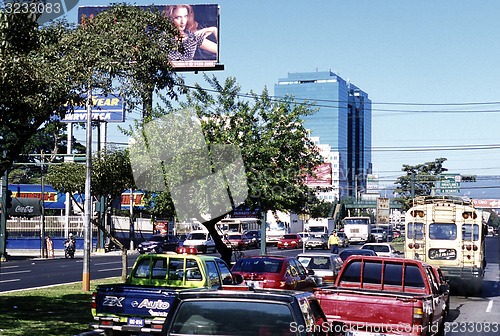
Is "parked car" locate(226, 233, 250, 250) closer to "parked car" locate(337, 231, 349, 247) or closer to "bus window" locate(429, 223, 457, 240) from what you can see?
"parked car" locate(337, 231, 349, 247)

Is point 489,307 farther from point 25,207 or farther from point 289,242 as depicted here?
point 289,242

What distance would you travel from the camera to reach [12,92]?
1352 cm

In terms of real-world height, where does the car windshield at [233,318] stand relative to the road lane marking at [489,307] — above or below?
above

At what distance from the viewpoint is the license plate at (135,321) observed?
43.1 feet

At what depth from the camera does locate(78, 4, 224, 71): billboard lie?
62.2m

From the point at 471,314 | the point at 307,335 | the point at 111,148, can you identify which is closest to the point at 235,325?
the point at 307,335

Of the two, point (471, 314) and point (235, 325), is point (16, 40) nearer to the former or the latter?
point (235, 325)

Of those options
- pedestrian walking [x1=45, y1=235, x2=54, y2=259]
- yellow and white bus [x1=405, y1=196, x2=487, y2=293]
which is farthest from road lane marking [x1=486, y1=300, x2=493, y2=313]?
pedestrian walking [x1=45, y1=235, x2=54, y2=259]

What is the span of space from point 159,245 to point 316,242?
18414 millimetres

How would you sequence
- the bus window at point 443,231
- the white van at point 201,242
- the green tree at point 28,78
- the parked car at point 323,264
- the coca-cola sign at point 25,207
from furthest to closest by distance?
the white van at point 201,242 → the coca-cola sign at point 25,207 → the bus window at point 443,231 → the parked car at point 323,264 → the green tree at point 28,78

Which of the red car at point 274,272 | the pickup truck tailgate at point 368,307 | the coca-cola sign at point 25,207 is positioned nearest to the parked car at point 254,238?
the coca-cola sign at point 25,207

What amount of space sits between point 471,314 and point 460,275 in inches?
199

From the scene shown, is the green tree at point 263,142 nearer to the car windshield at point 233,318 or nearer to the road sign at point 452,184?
the car windshield at point 233,318

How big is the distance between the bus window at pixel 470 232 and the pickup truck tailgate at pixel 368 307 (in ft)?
49.1
